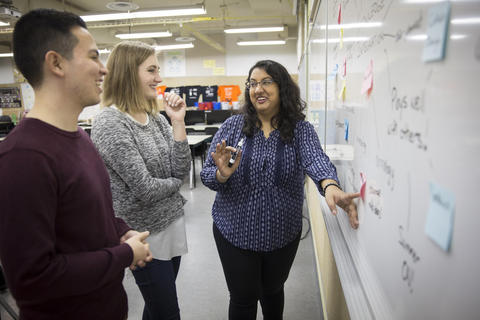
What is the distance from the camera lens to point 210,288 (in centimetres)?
239

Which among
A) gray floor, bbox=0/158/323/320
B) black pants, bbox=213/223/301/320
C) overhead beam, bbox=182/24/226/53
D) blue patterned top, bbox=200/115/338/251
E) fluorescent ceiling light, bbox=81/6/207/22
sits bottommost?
gray floor, bbox=0/158/323/320

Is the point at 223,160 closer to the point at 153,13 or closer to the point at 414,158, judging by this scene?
the point at 414,158

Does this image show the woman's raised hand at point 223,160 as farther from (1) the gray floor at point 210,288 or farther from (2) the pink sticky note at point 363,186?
(1) the gray floor at point 210,288

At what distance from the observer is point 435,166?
454mm

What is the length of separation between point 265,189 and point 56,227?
2.56 feet

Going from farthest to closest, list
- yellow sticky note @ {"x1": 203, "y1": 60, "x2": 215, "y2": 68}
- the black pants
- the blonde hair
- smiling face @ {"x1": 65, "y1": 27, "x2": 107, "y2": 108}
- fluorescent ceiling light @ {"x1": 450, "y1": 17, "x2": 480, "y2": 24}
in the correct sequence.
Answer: yellow sticky note @ {"x1": 203, "y1": 60, "x2": 215, "y2": 68} → the black pants → the blonde hair → smiling face @ {"x1": 65, "y1": 27, "x2": 107, "y2": 108} → fluorescent ceiling light @ {"x1": 450, "y1": 17, "x2": 480, "y2": 24}

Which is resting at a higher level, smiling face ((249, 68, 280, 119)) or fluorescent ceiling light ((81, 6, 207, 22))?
fluorescent ceiling light ((81, 6, 207, 22))

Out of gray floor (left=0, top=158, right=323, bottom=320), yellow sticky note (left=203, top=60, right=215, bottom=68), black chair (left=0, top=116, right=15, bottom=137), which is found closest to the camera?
gray floor (left=0, top=158, right=323, bottom=320)


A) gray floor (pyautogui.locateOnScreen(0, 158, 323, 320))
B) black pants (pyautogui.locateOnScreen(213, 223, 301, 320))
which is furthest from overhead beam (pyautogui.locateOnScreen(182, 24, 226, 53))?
black pants (pyautogui.locateOnScreen(213, 223, 301, 320))

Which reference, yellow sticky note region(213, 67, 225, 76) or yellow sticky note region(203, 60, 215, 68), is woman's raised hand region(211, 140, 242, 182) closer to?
yellow sticky note region(213, 67, 225, 76)

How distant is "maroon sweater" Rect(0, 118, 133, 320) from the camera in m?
0.69

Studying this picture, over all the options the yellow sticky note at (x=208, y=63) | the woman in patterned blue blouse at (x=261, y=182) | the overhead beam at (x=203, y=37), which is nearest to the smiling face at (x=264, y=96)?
the woman in patterned blue blouse at (x=261, y=182)

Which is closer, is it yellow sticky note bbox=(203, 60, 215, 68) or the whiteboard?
the whiteboard

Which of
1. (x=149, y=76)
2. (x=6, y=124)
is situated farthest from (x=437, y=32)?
(x=6, y=124)
